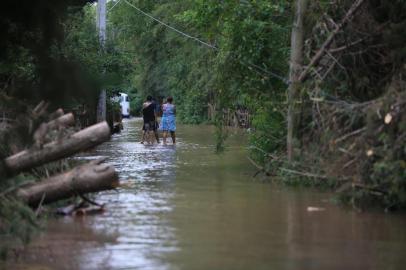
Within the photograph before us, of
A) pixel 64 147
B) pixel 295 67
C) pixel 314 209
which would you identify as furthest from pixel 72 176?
pixel 295 67

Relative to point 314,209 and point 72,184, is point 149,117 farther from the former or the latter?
point 72,184

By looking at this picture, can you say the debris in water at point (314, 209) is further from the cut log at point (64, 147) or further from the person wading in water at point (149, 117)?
the person wading in water at point (149, 117)

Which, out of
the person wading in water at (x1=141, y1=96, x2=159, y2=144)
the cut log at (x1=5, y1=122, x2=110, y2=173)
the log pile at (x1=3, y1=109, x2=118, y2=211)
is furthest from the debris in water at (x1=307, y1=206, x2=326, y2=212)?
the person wading in water at (x1=141, y1=96, x2=159, y2=144)

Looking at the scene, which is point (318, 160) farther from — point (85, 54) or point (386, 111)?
point (85, 54)

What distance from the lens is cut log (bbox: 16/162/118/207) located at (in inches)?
396

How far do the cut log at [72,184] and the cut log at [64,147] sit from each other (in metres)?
0.39

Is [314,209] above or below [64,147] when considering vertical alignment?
below

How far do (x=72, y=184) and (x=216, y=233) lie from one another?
6.88 ft

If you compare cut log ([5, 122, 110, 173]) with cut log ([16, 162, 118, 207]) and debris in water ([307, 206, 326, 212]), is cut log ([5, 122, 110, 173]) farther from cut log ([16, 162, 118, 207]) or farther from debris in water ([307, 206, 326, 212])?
debris in water ([307, 206, 326, 212])

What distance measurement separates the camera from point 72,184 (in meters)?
10.1

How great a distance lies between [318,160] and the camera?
12.4m

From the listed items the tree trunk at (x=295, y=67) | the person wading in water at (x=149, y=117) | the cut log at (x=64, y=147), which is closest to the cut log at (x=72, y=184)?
the cut log at (x=64, y=147)

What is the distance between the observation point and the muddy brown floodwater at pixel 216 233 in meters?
8.23

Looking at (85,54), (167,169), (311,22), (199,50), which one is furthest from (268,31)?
(199,50)
